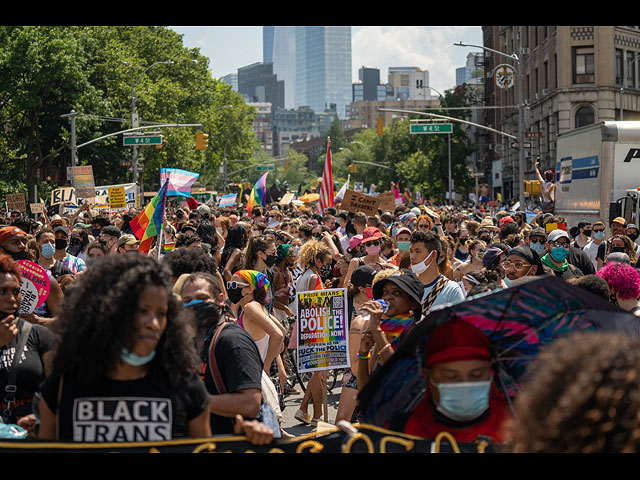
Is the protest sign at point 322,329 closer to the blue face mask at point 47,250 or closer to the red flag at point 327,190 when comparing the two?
the blue face mask at point 47,250

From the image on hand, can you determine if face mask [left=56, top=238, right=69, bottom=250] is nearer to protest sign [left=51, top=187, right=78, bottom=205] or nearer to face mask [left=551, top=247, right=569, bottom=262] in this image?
face mask [left=551, top=247, right=569, bottom=262]

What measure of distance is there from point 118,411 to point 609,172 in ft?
58.2

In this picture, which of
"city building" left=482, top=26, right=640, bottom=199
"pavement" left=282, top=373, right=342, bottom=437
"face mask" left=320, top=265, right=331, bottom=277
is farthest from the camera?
"city building" left=482, top=26, right=640, bottom=199

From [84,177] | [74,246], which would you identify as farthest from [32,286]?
[84,177]

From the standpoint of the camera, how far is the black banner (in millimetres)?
3404

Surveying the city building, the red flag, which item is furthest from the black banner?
the city building

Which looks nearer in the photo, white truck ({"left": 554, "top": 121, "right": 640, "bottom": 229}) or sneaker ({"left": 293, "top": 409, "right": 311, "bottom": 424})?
sneaker ({"left": 293, "top": 409, "right": 311, "bottom": 424})

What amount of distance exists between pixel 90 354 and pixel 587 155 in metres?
19.2

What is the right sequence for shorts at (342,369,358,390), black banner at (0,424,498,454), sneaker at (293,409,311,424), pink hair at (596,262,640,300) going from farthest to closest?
sneaker at (293,409,311,424), shorts at (342,369,358,390), pink hair at (596,262,640,300), black banner at (0,424,498,454)

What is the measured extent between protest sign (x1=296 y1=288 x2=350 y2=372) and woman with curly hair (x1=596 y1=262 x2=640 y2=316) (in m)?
3.20

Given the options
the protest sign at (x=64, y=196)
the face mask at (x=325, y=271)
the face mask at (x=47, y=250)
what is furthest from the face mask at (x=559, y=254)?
the protest sign at (x=64, y=196)

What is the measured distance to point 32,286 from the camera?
22.7 feet

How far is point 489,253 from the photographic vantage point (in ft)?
31.6

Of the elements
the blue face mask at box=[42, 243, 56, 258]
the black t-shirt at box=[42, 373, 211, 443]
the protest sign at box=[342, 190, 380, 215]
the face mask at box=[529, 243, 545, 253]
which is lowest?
the black t-shirt at box=[42, 373, 211, 443]
